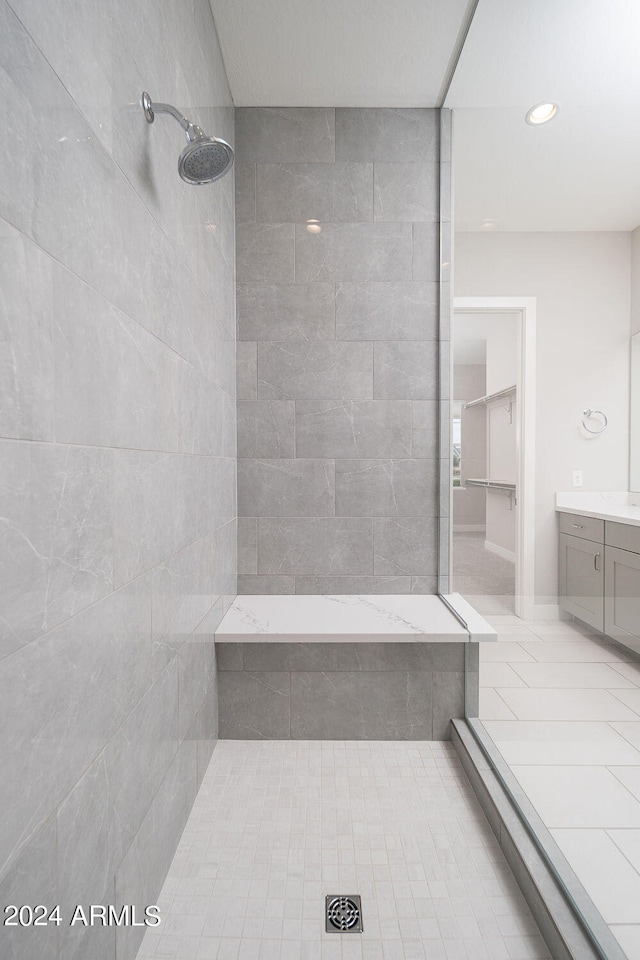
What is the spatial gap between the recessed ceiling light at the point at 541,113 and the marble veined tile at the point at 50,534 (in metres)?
1.42

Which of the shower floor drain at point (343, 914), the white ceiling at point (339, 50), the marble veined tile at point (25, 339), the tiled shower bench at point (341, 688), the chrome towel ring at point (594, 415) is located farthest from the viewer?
the tiled shower bench at point (341, 688)

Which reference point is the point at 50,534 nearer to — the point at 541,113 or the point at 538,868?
the point at 538,868

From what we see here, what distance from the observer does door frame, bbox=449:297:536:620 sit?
57.9 inches

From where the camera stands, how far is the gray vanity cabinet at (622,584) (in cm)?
104

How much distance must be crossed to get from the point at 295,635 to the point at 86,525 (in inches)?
47.5

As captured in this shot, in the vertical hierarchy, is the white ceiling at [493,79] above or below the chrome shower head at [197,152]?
above

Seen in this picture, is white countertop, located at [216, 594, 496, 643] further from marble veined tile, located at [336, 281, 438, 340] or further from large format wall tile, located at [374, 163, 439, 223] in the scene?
large format wall tile, located at [374, 163, 439, 223]

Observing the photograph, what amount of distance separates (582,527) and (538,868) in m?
0.89

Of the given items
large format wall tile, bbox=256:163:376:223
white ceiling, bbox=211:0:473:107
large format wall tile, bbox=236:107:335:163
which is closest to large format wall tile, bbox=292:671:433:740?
large format wall tile, bbox=256:163:376:223

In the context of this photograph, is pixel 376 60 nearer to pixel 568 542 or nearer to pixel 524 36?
pixel 524 36

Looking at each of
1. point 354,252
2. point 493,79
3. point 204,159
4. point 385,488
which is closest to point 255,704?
point 385,488

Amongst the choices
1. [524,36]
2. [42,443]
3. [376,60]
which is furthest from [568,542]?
[376,60]

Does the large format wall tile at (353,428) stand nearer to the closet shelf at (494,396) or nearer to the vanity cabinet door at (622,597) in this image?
the closet shelf at (494,396)

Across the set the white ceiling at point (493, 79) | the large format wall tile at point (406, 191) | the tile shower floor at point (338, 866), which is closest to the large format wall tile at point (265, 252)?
the large format wall tile at point (406, 191)
